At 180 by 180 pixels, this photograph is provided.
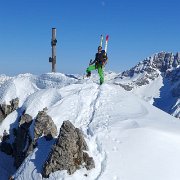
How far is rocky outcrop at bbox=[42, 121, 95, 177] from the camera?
1730 centimetres

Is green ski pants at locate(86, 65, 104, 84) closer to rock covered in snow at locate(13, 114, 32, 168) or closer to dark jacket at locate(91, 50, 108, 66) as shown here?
dark jacket at locate(91, 50, 108, 66)

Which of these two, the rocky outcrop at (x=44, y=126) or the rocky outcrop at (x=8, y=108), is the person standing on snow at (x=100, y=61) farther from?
the rocky outcrop at (x=44, y=126)

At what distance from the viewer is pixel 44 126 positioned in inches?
839

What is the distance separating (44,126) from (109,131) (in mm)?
3800

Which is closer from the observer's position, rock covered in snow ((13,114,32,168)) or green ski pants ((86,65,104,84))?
rock covered in snow ((13,114,32,168))

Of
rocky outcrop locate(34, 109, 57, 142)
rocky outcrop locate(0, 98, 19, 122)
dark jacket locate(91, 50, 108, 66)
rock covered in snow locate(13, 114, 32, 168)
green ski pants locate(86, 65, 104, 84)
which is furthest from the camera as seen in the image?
dark jacket locate(91, 50, 108, 66)

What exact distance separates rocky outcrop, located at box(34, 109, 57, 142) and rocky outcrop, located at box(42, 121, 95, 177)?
110 inches

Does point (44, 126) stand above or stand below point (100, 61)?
below

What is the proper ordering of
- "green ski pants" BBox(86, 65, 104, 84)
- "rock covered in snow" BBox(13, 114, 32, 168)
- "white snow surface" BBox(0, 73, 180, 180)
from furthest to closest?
"green ski pants" BBox(86, 65, 104, 84), "rock covered in snow" BBox(13, 114, 32, 168), "white snow surface" BBox(0, 73, 180, 180)

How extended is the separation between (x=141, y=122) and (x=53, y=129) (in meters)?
4.78

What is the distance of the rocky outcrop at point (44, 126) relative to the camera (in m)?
21.0

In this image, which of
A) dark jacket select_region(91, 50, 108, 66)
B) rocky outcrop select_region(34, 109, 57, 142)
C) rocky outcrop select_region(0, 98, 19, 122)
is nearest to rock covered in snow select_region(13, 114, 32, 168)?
rocky outcrop select_region(34, 109, 57, 142)

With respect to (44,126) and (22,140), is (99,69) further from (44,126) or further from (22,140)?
(44,126)

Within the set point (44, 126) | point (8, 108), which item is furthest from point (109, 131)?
point (8, 108)
